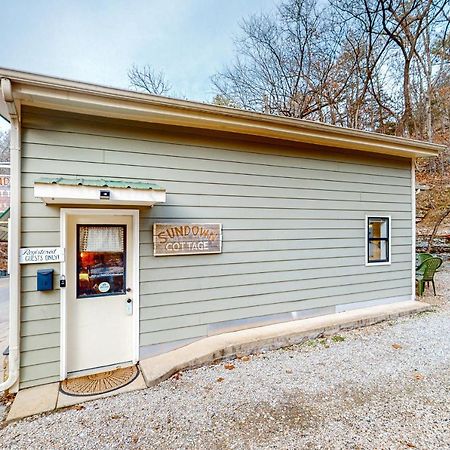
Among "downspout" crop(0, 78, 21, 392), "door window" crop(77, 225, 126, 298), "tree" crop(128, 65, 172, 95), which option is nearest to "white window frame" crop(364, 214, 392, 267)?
"door window" crop(77, 225, 126, 298)

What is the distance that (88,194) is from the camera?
2.80 meters

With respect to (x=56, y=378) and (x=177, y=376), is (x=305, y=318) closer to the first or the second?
(x=177, y=376)

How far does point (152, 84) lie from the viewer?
12086 millimetres

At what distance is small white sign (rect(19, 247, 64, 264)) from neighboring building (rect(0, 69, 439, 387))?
0.04 ft

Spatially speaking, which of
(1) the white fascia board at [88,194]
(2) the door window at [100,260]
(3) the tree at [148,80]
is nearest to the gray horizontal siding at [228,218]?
(2) the door window at [100,260]

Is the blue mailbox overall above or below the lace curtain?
below

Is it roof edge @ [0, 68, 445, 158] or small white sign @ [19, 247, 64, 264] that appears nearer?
roof edge @ [0, 68, 445, 158]

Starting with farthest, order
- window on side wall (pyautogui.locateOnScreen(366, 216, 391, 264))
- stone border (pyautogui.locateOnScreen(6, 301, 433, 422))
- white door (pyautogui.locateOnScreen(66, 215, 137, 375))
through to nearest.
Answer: window on side wall (pyautogui.locateOnScreen(366, 216, 391, 264)), white door (pyautogui.locateOnScreen(66, 215, 137, 375)), stone border (pyautogui.locateOnScreen(6, 301, 433, 422))

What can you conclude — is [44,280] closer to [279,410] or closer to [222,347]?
[222,347]

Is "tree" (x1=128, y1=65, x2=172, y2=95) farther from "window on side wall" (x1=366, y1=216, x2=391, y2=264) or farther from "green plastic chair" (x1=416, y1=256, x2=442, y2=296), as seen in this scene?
"green plastic chair" (x1=416, y1=256, x2=442, y2=296)

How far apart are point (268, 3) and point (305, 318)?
12525 mm

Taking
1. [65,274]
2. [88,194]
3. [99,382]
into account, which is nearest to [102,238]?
[65,274]

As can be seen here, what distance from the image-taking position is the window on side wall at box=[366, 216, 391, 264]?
5395 millimetres

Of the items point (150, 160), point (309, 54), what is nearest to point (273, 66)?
point (309, 54)
